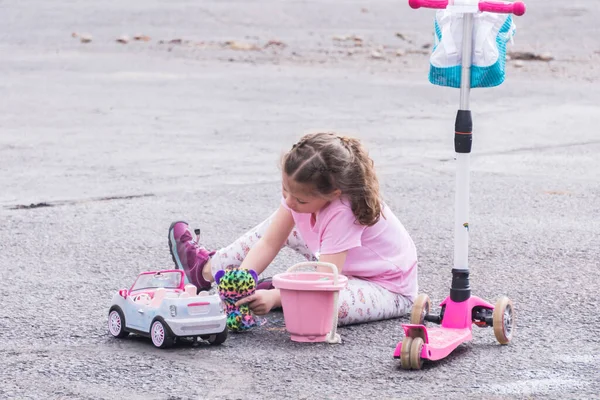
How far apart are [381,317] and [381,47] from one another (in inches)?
498

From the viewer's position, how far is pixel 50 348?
399 centimetres

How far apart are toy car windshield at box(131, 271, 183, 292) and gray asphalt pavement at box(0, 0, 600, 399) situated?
230 millimetres

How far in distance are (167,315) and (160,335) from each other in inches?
3.4

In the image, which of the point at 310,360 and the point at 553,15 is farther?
the point at 553,15

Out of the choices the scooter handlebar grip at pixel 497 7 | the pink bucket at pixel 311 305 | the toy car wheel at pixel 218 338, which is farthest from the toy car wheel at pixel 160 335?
the scooter handlebar grip at pixel 497 7

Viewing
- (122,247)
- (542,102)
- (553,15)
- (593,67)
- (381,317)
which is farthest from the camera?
(553,15)

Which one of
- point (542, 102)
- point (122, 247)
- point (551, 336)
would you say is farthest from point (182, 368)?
point (542, 102)

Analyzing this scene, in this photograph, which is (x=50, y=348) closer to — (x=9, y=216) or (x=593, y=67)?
(x=9, y=216)

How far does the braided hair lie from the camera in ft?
13.5

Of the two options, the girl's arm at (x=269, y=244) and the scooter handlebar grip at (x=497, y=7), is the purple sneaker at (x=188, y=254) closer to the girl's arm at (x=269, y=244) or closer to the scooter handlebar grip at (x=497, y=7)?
the girl's arm at (x=269, y=244)

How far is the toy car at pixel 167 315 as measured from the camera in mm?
3867

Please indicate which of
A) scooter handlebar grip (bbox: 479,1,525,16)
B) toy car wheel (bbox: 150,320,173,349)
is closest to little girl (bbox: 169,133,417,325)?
toy car wheel (bbox: 150,320,173,349)

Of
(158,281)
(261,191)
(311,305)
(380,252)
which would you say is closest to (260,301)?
(311,305)

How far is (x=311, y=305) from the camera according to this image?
400cm
